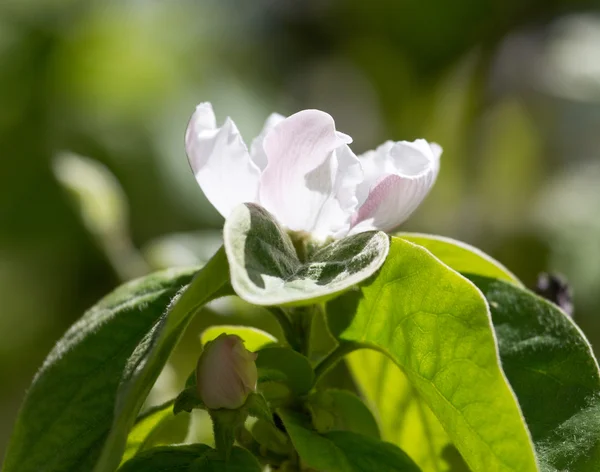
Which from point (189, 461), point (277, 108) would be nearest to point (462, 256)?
point (189, 461)

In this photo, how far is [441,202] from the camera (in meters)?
1.64

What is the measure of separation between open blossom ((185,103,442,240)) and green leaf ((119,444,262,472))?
12 centimetres

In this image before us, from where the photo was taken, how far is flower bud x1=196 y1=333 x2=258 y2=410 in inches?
17.1

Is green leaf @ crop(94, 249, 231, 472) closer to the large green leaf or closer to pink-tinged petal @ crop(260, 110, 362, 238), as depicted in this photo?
pink-tinged petal @ crop(260, 110, 362, 238)

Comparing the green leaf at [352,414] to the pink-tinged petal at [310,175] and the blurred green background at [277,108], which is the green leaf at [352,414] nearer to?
the pink-tinged petal at [310,175]

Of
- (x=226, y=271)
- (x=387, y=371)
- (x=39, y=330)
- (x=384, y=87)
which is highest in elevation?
(x=226, y=271)

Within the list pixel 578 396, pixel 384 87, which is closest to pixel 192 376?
pixel 578 396

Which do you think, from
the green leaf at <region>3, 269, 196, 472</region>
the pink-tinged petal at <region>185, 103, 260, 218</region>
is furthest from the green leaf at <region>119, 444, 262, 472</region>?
the pink-tinged petal at <region>185, 103, 260, 218</region>

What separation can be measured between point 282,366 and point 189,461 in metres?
0.07

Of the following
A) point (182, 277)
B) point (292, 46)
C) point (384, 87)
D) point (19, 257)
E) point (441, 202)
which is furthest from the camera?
point (292, 46)

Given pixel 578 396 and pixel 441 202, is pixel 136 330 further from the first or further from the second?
pixel 441 202

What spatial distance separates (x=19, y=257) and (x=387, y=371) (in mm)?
1377

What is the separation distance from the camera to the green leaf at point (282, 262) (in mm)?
374

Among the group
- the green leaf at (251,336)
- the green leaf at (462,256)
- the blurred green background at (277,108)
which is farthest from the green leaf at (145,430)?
the blurred green background at (277,108)
